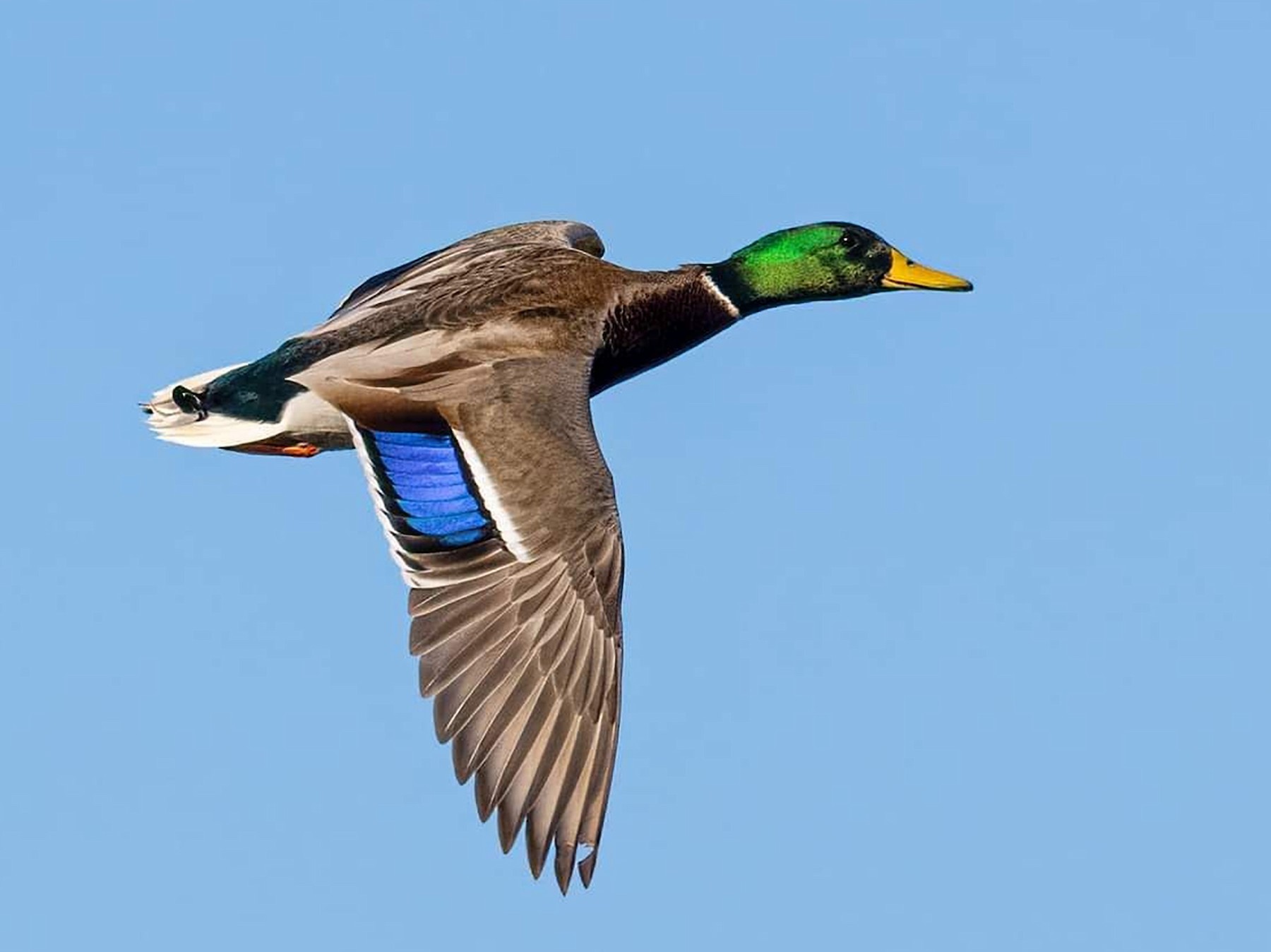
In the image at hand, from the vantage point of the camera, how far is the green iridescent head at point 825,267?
1313 cm

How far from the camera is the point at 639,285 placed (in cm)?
1227

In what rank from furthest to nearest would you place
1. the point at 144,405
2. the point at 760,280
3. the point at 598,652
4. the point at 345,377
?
the point at 760,280 → the point at 144,405 → the point at 345,377 → the point at 598,652

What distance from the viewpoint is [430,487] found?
10.5 metres

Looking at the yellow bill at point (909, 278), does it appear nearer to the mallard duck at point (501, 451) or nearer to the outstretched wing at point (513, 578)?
the mallard duck at point (501, 451)

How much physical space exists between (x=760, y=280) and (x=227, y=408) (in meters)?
2.99

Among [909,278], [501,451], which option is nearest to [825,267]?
[909,278]

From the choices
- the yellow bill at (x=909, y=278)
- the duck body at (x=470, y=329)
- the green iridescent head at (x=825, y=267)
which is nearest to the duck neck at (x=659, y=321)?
the duck body at (x=470, y=329)

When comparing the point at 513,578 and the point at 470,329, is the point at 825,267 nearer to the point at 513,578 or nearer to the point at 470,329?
the point at 470,329

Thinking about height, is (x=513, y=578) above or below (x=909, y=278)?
below

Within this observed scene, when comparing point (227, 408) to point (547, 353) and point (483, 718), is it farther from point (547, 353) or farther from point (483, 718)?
point (483, 718)

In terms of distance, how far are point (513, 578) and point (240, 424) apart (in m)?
2.09

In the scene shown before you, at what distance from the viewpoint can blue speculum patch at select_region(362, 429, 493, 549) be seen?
10344 millimetres

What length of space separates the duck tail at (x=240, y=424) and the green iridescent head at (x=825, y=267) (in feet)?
8.52

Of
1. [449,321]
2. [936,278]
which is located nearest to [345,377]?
[449,321]
